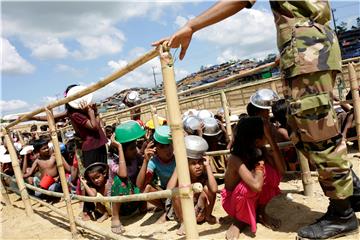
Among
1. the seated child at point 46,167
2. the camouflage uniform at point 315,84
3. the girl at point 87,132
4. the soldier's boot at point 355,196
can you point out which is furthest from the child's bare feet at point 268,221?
the seated child at point 46,167

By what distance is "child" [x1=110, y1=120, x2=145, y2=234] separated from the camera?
11.0 feet

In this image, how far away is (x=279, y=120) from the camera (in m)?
3.87

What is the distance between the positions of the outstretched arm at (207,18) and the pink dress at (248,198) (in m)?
1.14

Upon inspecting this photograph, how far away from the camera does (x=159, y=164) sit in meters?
3.26

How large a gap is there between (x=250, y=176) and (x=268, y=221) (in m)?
0.42

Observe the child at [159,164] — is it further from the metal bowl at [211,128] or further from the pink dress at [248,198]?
the metal bowl at [211,128]

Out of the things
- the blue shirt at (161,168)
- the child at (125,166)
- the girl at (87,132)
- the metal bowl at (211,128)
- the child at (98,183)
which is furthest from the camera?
the metal bowl at (211,128)

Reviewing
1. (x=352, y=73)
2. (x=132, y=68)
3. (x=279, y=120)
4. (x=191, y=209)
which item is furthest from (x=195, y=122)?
(x=191, y=209)

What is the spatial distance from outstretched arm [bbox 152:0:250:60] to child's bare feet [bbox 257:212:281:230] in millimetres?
1425

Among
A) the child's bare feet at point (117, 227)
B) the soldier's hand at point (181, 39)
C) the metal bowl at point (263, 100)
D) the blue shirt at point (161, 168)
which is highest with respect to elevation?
the soldier's hand at point (181, 39)

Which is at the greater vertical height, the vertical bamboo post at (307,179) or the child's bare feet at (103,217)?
the vertical bamboo post at (307,179)

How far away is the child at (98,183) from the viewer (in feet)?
12.4

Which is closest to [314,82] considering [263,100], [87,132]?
[263,100]

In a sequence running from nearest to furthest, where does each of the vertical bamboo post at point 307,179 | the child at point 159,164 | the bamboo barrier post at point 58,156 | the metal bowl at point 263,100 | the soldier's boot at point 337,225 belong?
the soldier's boot at point 337,225 → the vertical bamboo post at point 307,179 → the bamboo barrier post at point 58,156 → the child at point 159,164 → the metal bowl at point 263,100
